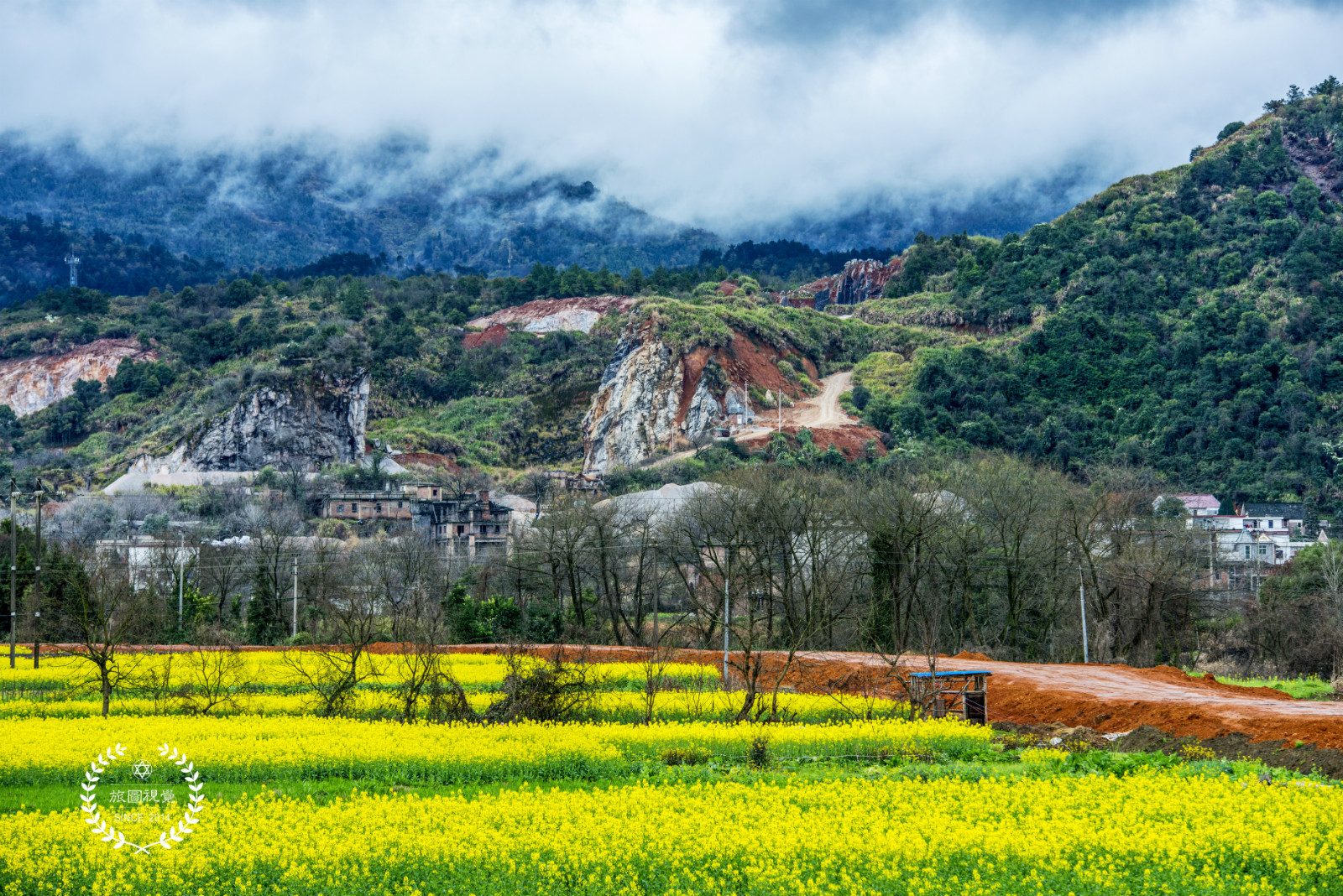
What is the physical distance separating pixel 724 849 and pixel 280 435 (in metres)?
117

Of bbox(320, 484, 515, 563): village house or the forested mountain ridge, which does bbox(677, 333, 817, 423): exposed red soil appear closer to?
the forested mountain ridge

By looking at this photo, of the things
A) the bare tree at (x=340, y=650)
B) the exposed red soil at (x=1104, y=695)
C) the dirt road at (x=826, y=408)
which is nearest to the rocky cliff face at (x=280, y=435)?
the dirt road at (x=826, y=408)

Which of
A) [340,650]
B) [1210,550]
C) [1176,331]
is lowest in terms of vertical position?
[340,650]

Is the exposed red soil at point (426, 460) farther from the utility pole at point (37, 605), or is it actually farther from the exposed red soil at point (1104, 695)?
the exposed red soil at point (1104, 695)

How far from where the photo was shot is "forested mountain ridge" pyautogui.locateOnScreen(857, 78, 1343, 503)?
289 ft

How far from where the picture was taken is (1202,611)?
152ft

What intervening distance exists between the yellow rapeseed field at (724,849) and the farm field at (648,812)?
0.03m

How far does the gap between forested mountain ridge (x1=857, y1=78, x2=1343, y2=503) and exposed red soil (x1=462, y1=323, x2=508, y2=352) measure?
5250 cm

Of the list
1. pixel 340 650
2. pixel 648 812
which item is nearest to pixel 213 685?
pixel 340 650

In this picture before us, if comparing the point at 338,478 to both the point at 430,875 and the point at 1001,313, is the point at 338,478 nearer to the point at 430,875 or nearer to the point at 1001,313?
the point at 1001,313

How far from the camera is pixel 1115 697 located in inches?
1005

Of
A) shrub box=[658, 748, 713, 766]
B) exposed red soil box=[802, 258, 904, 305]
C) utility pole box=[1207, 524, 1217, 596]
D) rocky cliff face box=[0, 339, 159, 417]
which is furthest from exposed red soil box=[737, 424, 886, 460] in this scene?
rocky cliff face box=[0, 339, 159, 417]

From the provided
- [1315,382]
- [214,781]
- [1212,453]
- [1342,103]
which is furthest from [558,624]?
[1342,103]

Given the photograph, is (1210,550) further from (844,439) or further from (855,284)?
(855,284)
